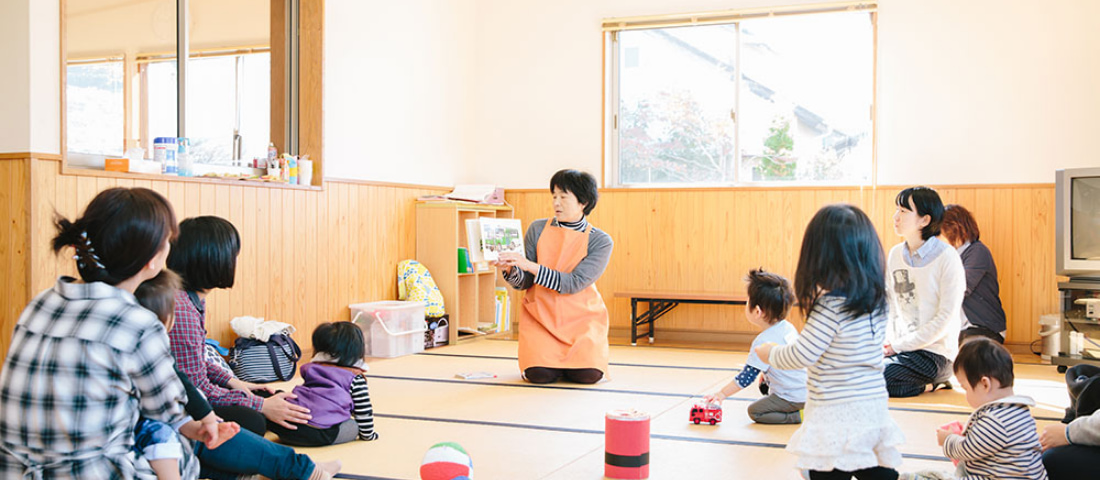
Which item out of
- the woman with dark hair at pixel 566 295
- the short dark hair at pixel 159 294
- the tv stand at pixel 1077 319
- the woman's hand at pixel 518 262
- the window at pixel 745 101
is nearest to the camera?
the short dark hair at pixel 159 294

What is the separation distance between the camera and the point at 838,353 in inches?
83.8

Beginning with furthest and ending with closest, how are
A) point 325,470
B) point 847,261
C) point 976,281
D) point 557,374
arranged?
point 976,281, point 557,374, point 325,470, point 847,261

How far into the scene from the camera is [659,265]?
6141 millimetres

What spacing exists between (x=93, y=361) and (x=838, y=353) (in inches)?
64.5

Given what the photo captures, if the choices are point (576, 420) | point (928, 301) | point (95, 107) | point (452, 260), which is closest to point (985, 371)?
point (576, 420)

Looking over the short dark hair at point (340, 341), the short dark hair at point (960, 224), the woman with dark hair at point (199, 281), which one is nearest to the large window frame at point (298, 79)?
the short dark hair at point (340, 341)

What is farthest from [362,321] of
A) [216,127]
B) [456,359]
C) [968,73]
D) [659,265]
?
[968,73]

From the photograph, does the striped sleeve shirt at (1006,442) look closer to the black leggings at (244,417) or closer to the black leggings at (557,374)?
the black leggings at (244,417)

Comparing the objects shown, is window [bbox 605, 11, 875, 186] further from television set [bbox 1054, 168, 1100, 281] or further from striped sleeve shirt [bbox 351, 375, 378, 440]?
striped sleeve shirt [bbox 351, 375, 378, 440]

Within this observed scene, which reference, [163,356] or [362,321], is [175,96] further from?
[163,356]

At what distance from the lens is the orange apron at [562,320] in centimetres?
421

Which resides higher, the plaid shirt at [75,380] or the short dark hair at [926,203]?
the short dark hair at [926,203]

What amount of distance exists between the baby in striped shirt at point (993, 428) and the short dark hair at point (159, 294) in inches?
75.5

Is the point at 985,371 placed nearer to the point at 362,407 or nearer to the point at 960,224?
the point at 362,407
